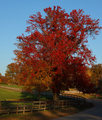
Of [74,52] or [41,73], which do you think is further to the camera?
[74,52]

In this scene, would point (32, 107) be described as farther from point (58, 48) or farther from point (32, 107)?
point (58, 48)

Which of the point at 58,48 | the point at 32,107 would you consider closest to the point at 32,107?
the point at 32,107

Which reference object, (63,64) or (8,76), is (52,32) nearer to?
(63,64)

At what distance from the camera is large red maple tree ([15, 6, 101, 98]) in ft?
85.3

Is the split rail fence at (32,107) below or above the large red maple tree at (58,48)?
below

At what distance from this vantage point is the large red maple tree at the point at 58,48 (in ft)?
85.3

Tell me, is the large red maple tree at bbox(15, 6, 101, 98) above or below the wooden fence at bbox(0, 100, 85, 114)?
above

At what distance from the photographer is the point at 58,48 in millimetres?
25734

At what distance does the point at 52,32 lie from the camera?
2805cm

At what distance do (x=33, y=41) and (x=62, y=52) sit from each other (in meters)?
4.73

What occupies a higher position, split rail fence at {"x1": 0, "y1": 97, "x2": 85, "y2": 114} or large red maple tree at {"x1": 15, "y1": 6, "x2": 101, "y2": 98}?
large red maple tree at {"x1": 15, "y1": 6, "x2": 101, "y2": 98}

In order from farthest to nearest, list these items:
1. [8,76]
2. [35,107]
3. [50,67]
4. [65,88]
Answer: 1. [8,76]
2. [65,88]
3. [50,67]
4. [35,107]

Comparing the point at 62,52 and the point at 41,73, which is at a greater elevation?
the point at 62,52

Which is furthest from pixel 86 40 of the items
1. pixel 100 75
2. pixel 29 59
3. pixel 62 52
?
pixel 100 75
